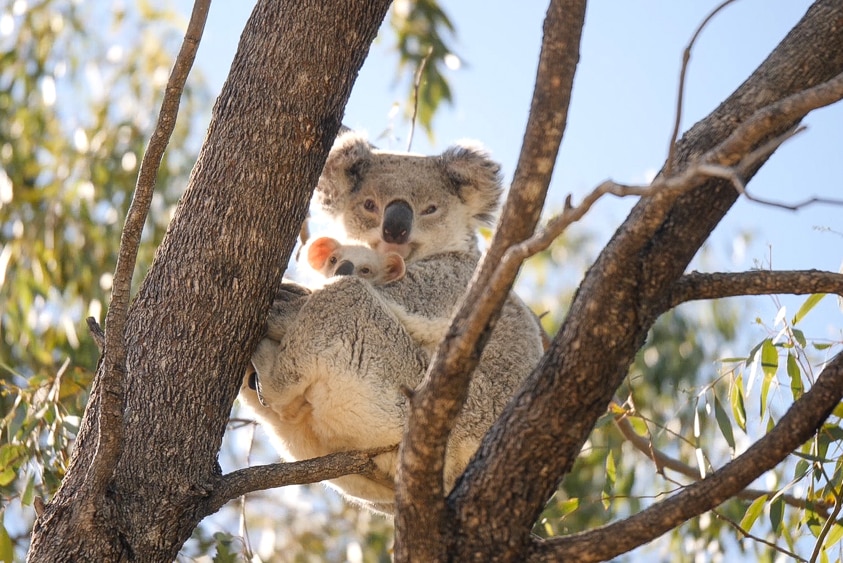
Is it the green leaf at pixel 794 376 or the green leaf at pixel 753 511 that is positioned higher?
the green leaf at pixel 794 376

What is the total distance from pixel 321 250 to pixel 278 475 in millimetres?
1008

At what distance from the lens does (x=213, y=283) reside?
2369mm

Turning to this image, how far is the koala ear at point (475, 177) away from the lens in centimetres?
370

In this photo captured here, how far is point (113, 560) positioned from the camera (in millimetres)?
2109

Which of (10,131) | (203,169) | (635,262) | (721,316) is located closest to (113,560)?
(203,169)

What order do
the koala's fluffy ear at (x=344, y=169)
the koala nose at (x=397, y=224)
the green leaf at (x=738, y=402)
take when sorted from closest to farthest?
1. the green leaf at (x=738, y=402)
2. the koala nose at (x=397, y=224)
3. the koala's fluffy ear at (x=344, y=169)

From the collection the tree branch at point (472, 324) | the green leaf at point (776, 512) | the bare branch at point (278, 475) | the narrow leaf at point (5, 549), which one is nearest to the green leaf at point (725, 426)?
the green leaf at point (776, 512)

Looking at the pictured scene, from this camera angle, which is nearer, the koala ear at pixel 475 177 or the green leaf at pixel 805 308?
the green leaf at pixel 805 308

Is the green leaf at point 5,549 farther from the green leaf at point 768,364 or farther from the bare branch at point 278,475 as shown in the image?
the green leaf at point 768,364

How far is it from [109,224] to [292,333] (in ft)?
9.93

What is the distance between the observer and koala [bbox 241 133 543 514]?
9.28 ft

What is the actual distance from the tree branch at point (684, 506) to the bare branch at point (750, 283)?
0.76 ft

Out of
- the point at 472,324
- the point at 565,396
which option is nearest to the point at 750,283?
the point at 565,396

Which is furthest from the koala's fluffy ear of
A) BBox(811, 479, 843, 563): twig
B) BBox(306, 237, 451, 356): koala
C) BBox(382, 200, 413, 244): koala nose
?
BBox(811, 479, 843, 563): twig
